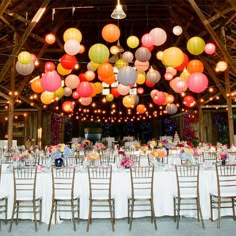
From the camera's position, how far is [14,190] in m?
4.22

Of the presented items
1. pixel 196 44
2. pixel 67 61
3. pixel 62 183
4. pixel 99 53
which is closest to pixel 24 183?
pixel 62 183

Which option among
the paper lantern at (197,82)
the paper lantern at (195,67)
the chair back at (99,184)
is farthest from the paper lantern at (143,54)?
the chair back at (99,184)

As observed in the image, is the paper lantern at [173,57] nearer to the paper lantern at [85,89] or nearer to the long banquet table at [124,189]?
the paper lantern at [85,89]

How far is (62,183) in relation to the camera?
4.37m

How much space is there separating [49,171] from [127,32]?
33.2 ft

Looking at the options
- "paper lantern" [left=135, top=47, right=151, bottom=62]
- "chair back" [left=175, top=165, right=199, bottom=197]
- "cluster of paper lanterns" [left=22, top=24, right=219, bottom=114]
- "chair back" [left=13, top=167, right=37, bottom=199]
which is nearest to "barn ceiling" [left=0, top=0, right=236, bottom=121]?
"cluster of paper lanterns" [left=22, top=24, right=219, bottom=114]

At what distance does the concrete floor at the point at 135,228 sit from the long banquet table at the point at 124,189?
17 centimetres

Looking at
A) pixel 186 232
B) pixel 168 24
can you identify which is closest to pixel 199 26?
pixel 168 24

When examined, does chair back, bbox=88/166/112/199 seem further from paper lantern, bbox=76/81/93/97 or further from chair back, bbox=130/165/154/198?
paper lantern, bbox=76/81/93/97

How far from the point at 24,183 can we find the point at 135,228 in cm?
195

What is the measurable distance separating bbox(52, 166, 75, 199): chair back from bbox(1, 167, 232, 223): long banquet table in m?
0.11

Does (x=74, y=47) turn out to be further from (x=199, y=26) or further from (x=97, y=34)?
(x=97, y=34)

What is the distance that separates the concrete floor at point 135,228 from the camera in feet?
12.8

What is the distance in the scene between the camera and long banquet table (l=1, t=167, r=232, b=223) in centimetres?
448
